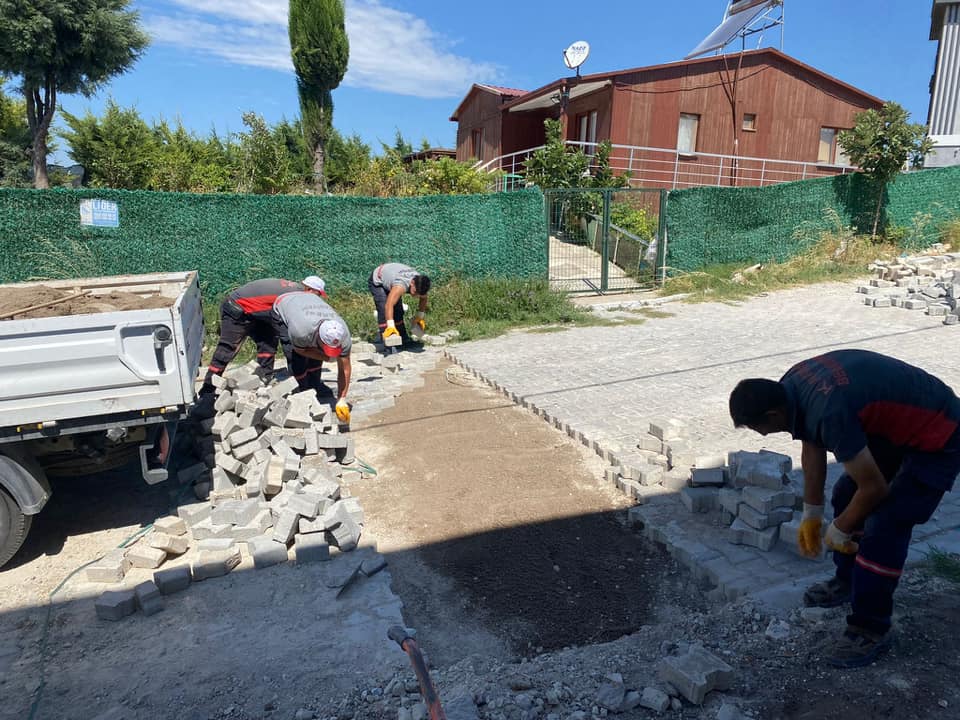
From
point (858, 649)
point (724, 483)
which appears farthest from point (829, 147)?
point (858, 649)

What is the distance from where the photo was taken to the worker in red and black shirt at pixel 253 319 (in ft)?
20.7

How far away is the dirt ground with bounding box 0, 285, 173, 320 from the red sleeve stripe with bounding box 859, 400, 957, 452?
15.1 ft

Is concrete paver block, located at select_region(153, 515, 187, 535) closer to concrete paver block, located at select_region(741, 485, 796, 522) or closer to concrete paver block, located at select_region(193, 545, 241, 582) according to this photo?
concrete paver block, located at select_region(193, 545, 241, 582)

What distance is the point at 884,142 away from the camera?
558 inches

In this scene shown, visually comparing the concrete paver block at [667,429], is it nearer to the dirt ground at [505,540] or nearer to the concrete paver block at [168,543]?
the dirt ground at [505,540]

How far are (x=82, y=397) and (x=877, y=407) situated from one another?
420cm

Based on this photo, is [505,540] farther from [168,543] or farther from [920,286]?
[920,286]

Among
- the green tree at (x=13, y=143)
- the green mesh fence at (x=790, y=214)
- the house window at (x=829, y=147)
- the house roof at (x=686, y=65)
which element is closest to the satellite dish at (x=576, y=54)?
the house roof at (x=686, y=65)

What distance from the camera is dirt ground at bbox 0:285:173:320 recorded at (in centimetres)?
451

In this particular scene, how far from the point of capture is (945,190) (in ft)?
52.7

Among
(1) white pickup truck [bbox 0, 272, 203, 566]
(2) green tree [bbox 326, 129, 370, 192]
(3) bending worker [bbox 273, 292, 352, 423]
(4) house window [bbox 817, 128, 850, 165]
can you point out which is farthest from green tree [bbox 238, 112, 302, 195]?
(4) house window [bbox 817, 128, 850, 165]

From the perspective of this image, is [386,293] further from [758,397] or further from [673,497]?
[758,397]

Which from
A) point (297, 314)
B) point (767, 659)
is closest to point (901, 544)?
point (767, 659)

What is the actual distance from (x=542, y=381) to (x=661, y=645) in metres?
4.65
